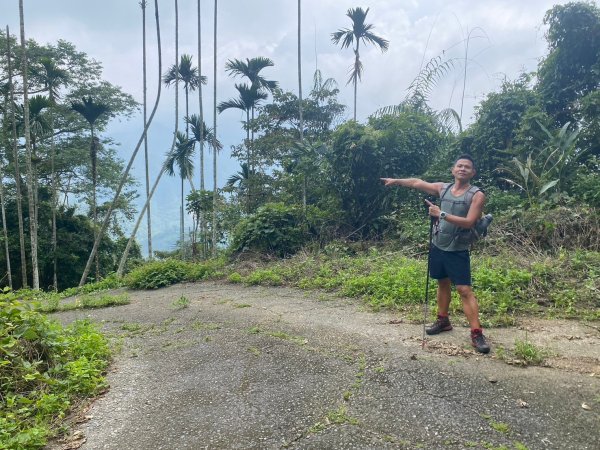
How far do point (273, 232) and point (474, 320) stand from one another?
267 inches

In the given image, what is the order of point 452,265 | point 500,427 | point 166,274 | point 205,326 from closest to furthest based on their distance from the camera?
point 500,427
point 452,265
point 205,326
point 166,274

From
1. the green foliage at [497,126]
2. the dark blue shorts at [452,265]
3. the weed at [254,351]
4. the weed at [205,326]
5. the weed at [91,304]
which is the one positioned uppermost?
the green foliage at [497,126]

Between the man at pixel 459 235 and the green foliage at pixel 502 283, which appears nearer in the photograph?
the man at pixel 459 235

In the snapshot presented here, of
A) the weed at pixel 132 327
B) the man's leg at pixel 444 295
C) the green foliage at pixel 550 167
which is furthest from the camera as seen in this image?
the green foliage at pixel 550 167

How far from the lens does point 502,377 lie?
2977 millimetres

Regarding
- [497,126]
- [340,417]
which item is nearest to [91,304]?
[340,417]

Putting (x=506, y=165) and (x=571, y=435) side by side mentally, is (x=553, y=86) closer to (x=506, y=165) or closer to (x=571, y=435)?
(x=506, y=165)

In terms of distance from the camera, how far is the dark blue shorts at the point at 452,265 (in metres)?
3.60

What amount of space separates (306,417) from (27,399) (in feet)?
6.07

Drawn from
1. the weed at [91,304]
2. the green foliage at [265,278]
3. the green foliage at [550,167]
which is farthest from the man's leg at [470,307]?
the weed at [91,304]

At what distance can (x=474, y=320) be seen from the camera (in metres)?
3.53

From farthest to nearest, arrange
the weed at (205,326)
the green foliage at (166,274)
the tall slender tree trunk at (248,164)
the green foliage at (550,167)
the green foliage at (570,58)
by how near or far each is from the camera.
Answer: the tall slender tree trunk at (248,164), the green foliage at (570,58), the green foliage at (166,274), the green foliage at (550,167), the weed at (205,326)

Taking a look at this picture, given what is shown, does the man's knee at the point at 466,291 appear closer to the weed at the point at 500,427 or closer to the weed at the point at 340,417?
the weed at the point at 500,427

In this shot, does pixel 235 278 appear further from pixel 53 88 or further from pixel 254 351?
pixel 53 88
